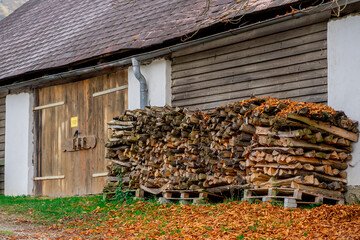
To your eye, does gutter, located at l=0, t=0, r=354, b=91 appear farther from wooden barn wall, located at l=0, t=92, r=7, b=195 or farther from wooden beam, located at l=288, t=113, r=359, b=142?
wooden beam, located at l=288, t=113, r=359, b=142

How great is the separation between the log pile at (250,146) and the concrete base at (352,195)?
0.37 feet

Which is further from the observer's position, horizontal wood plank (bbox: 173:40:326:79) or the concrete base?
horizontal wood plank (bbox: 173:40:326:79)

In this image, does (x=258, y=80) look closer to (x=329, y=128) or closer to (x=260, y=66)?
(x=260, y=66)

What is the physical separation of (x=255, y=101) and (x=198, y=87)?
276 centimetres

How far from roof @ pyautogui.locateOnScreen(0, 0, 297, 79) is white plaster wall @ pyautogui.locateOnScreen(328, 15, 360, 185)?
3.09ft

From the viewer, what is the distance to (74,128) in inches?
538

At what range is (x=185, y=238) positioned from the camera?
21.7 ft

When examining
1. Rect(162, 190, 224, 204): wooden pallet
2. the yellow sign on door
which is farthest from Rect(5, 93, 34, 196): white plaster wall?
Rect(162, 190, 224, 204): wooden pallet

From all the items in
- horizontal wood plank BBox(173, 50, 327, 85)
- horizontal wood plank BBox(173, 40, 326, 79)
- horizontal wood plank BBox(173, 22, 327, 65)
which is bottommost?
horizontal wood plank BBox(173, 50, 327, 85)

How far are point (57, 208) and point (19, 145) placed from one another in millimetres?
4869

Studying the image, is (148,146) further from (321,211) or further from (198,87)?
(321,211)

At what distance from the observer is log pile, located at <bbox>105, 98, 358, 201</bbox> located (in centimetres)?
798

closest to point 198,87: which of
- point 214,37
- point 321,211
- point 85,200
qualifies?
point 214,37

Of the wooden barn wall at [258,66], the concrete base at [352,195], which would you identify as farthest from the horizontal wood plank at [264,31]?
the concrete base at [352,195]
